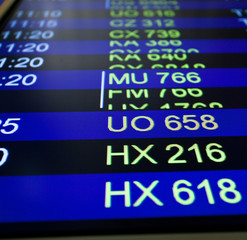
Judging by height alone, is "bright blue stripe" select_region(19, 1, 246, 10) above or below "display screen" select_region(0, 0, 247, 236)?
above

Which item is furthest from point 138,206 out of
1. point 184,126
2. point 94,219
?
point 184,126

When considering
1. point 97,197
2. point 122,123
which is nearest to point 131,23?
point 122,123

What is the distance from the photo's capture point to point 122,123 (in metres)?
1.18

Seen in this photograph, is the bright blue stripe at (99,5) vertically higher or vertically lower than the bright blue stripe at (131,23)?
higher

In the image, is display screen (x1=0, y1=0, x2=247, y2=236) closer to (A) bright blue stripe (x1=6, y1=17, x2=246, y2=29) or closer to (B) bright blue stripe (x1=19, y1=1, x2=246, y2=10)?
(A) bright blue stripe (x1=6, y1=17, x2=246, y2=29)

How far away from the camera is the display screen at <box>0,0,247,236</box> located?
91cm

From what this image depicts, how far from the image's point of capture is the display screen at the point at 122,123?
35.9 inches

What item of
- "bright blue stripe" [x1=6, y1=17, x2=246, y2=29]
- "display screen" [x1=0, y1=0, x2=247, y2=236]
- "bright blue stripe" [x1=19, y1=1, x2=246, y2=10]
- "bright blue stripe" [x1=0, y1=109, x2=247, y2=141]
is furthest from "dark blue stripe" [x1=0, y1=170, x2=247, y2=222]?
"bright blue stripe" [x1=19, y1=1, x2=246, y2=10]

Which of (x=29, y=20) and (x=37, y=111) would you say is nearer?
(x=37, y=111)

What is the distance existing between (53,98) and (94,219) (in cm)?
57

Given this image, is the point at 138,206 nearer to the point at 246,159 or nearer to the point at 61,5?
the point at 246,159

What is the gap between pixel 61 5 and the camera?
1.99 m

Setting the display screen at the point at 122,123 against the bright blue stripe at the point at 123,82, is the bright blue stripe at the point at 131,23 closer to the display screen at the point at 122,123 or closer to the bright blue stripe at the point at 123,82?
the display screen at the point at 122,123

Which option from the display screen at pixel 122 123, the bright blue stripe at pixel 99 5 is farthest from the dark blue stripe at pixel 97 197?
the bright blue stripe at pixel 99 5
